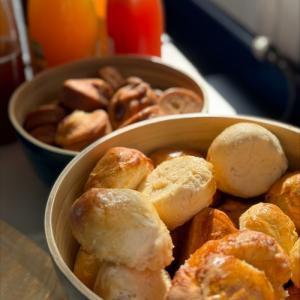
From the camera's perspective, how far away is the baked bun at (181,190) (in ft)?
1.27

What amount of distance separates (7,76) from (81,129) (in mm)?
180

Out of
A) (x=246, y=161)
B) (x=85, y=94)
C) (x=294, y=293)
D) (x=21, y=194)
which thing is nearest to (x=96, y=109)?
(x=85, y=94)

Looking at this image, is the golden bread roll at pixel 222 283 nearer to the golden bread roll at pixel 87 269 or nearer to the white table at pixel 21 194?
the golden bread roll at pixel 87 269

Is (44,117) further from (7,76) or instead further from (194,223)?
(194,223)

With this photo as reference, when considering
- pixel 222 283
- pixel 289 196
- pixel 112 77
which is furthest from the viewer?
pixel 112 77

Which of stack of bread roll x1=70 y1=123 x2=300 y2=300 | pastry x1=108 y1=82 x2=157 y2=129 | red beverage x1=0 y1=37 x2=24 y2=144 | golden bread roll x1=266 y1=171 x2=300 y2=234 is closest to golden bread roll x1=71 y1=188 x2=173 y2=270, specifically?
stack of bread roll x1=70 y1=123 x2=300 y2=300

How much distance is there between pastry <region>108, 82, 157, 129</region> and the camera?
583mm

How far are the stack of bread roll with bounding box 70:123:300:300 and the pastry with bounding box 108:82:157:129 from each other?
0.40 ft

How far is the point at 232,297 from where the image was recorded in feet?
0.99

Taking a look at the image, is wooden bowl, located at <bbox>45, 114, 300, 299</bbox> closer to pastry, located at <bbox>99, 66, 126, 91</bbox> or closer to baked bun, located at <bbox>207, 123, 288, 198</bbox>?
baked bun, located at <bbox>207, 123, 288, 198</bbox>

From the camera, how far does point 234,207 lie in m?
0.43

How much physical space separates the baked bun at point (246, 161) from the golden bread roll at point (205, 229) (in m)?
0.04

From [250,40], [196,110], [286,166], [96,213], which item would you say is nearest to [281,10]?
[250,40]

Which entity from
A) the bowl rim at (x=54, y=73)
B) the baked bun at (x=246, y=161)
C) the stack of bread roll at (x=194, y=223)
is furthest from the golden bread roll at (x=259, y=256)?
the bowl rim at (x=54, y=73)
